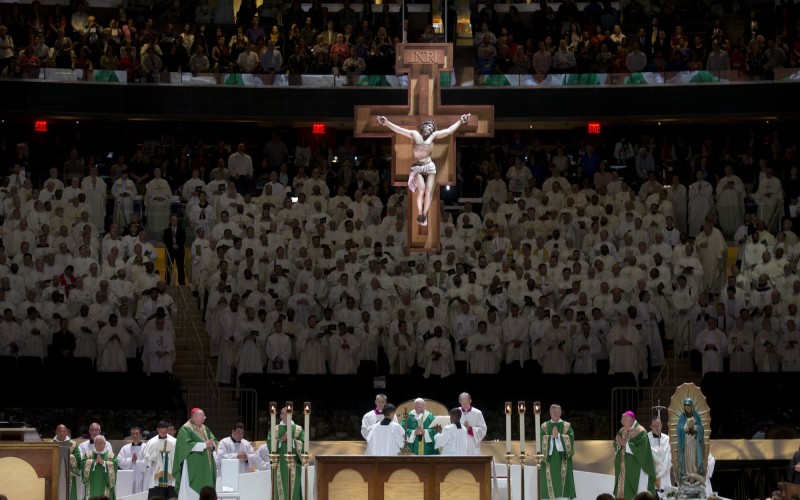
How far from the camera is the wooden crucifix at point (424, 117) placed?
→ 1842 cm

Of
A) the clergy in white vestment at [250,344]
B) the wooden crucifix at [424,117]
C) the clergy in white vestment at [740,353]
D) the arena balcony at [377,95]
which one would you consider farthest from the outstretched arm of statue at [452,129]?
the arena balcony at [377,95]

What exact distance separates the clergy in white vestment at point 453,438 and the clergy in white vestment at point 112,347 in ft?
24.2

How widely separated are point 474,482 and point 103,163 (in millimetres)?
16579

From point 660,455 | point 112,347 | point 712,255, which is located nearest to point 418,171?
point 660,455

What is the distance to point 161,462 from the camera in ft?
60.7

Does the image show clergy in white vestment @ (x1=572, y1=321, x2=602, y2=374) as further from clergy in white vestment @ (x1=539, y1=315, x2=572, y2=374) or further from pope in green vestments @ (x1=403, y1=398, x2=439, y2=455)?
Result: pope in green vestments @ (x1=403, y1=398, x2=439, y2=455)

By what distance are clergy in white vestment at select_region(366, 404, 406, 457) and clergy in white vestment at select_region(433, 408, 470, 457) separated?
40 cm

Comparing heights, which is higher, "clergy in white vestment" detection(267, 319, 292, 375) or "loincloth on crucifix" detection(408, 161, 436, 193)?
"loincloth on crucifix" detection(408, 161, 436, 193)

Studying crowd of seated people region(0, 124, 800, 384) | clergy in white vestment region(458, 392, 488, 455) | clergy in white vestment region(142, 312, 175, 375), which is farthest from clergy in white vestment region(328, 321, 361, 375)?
clergy in white vestment region(458, 392, 488, 455)

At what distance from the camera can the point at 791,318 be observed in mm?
23766

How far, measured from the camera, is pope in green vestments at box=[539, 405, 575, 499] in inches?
721

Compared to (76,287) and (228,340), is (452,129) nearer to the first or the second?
(228,340)

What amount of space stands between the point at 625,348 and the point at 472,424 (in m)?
5.60

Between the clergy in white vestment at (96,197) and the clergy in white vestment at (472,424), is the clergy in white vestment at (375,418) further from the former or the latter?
the clergy in white vestment at (96,197)
